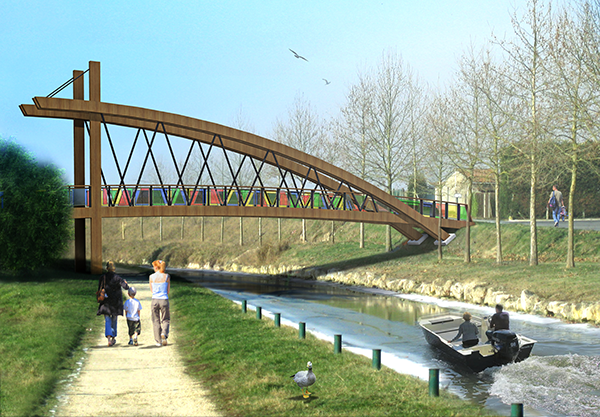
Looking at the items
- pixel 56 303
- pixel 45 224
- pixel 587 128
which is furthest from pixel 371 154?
pixel 56 303

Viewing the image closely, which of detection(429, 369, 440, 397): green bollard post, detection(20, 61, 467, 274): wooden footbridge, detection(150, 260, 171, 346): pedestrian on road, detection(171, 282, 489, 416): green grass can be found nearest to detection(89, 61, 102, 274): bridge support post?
detection(20, 61, 467, 274): wooden footbridge

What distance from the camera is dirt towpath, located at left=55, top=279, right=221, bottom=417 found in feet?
30.1

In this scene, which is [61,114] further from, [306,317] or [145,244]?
[145,244]

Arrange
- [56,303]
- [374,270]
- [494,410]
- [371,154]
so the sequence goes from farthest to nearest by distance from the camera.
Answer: [371,154], [374,270], [56,303], [494,410]

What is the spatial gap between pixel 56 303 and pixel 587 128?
67.6 feet

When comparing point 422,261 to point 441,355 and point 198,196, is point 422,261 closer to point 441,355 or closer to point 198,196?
point 198,196

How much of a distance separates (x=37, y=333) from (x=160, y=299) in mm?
4179

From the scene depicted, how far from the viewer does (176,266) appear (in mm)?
52219

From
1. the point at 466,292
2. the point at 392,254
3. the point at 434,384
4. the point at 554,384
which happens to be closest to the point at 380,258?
the point at 392,254

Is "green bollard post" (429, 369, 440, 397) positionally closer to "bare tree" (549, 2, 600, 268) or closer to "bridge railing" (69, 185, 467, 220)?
"bare tree" (549, 2, 600, 268)

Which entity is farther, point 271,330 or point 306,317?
point 306,317

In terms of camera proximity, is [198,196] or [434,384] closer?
[434,384]

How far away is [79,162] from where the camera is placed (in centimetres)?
3400

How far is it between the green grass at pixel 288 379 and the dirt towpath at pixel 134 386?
0.39 meters
